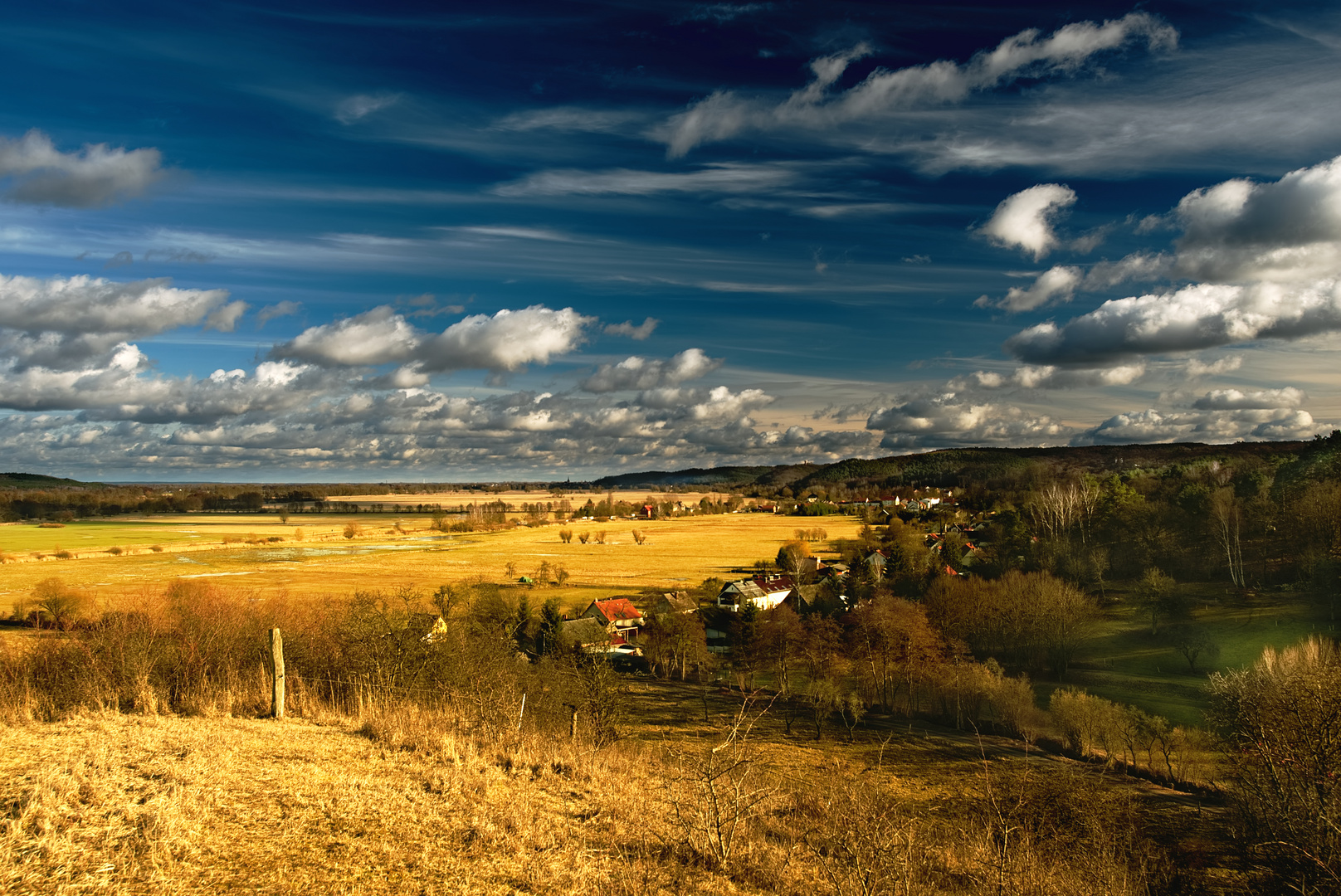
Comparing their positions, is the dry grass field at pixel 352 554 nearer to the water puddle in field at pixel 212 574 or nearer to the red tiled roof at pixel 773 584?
the water puddle in field at pixel 212 574

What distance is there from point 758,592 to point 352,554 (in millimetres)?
60457

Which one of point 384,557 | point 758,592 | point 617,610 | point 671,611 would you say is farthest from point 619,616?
point 384,557

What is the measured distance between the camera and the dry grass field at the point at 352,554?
6644 cm

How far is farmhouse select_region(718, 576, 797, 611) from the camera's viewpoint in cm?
6316

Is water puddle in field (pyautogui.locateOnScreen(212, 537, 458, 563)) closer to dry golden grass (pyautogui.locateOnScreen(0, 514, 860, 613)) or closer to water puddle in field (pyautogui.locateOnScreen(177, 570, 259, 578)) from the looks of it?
dry golden grass (pyautogui.locateOnScreen(0, 514, 860, 613))

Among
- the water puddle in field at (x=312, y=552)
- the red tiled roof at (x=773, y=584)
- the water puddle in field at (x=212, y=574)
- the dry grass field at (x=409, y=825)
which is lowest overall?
the red tiled roof at (x=773, y=584)

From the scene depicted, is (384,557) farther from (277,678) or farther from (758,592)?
(277,678)

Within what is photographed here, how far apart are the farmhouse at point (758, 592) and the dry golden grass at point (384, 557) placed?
6.30 meters

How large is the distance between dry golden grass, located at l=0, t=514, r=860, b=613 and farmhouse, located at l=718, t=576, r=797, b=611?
6.30 m

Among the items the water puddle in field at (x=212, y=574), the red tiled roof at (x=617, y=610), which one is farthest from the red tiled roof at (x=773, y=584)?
the water puddle in field at (x=212, y=574)

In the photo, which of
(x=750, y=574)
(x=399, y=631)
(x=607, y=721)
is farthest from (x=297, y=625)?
(x=750, y=574)

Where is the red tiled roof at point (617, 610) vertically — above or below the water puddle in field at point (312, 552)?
below

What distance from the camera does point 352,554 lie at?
3733 inches

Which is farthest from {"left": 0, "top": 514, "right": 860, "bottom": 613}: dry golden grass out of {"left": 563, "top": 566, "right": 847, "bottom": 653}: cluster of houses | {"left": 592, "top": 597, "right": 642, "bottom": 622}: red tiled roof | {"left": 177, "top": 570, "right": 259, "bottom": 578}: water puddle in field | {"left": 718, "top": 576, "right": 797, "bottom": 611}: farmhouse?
{"left": 563, "top": 566, "right": 847, "bottom": 653}: cluster of houses
